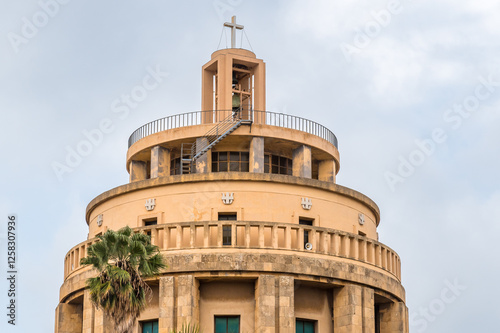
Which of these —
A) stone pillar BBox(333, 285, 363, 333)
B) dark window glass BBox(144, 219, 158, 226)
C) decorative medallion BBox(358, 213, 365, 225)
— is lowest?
stone pillar BBox(333, 285, 363, 333)

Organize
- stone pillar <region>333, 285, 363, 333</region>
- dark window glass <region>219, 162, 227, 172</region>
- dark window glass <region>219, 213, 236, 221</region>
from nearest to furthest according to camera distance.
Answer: stone pillar <region>333, 285, 363, 333</region>
dark window glass <region>219, 213, 236, 221</region>
dark window glass <region>219, 162, 227, 172</region>

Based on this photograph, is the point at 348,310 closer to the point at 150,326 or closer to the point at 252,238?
the point at 252,238

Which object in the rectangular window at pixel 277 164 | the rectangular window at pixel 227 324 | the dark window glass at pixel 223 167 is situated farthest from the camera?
the rectangular window at pixel 277 164

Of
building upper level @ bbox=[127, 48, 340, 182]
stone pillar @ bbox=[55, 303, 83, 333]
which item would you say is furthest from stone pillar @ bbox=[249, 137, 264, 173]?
stone pillar @ bbox=[55, 303, 83, 333]

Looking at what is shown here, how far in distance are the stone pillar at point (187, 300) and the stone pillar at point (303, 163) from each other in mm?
8592

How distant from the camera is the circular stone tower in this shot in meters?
41.0

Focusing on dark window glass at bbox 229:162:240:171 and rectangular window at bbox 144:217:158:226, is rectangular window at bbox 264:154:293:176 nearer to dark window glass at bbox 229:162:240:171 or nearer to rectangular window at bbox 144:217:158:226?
dark window glass at bbox 229:162:240:171

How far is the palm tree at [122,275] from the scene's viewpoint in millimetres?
34688

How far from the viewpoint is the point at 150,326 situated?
42.7 m

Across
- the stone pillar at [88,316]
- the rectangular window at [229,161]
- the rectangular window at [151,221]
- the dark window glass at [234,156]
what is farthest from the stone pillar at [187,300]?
the dark window glass at [234,156]

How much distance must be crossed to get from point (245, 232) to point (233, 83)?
37.9 ft

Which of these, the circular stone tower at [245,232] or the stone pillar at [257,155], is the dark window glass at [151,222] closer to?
the circular stone tower at [245,232]

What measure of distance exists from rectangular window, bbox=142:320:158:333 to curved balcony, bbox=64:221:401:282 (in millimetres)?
3194

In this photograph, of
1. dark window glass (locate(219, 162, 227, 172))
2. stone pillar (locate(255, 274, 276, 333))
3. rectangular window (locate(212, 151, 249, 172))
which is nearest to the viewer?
stone pillar (locate(255, 274, 276, 333))
